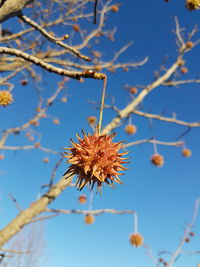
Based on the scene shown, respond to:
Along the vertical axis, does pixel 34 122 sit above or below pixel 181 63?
below

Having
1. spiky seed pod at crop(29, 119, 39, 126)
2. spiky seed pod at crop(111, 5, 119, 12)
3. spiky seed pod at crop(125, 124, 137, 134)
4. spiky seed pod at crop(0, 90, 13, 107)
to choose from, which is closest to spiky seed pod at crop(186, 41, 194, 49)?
spiky seed pod at crop(111, 5, 119, 12)

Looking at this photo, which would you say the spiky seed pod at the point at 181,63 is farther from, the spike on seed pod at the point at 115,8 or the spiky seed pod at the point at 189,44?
the spike on seed pod at the point at 115,8

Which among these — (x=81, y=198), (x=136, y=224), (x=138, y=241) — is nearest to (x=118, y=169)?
(x=136, y=224)

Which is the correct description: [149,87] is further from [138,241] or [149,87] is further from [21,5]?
[21,5]

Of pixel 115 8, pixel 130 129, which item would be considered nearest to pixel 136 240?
pixel 130 129

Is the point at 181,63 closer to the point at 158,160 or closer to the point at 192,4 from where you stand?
the point at 158,160

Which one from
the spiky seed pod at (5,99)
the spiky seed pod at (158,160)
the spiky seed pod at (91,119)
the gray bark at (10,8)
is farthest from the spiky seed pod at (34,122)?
the gray bark at (10,8)

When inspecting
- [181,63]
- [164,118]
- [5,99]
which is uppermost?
[181,63]

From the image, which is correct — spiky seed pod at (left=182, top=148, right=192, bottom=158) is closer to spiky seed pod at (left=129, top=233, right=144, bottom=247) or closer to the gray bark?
spiky seed pod at (left=129, top=233, right=144, bottom=247)
